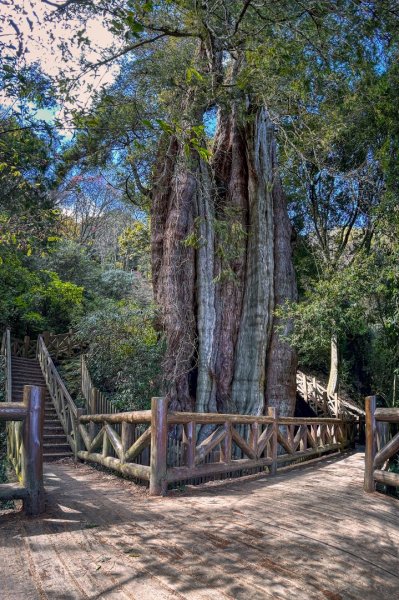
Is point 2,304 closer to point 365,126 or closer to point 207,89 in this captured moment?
point 207,89

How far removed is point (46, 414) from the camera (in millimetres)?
11281

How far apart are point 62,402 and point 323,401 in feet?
30.3

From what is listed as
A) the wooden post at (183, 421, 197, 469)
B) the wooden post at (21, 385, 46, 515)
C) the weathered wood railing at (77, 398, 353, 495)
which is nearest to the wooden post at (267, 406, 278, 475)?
the weathered wood railing at (77, 398, 353, 495)

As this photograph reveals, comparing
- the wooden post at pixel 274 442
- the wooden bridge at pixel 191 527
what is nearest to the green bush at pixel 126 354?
the wooden bridge at pixel 191 527

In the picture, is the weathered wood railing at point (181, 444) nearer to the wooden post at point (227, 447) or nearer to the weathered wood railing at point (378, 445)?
the wooden post at point (227, 447)

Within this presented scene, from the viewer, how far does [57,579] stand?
237 centimetres

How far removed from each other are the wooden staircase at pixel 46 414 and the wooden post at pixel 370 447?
6.44m

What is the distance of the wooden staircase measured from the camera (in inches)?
380

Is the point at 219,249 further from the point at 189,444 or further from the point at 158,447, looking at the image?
the point at 158,447

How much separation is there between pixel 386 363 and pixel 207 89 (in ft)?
37.3

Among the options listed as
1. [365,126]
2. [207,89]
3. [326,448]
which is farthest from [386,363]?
[207,89]

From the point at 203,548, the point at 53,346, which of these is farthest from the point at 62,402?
the point at 203,548

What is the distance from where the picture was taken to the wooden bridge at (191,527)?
2.38 meters

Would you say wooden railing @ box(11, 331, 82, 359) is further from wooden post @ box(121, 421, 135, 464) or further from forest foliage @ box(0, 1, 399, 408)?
wooden post @ box(121, 421, 135, 464)
